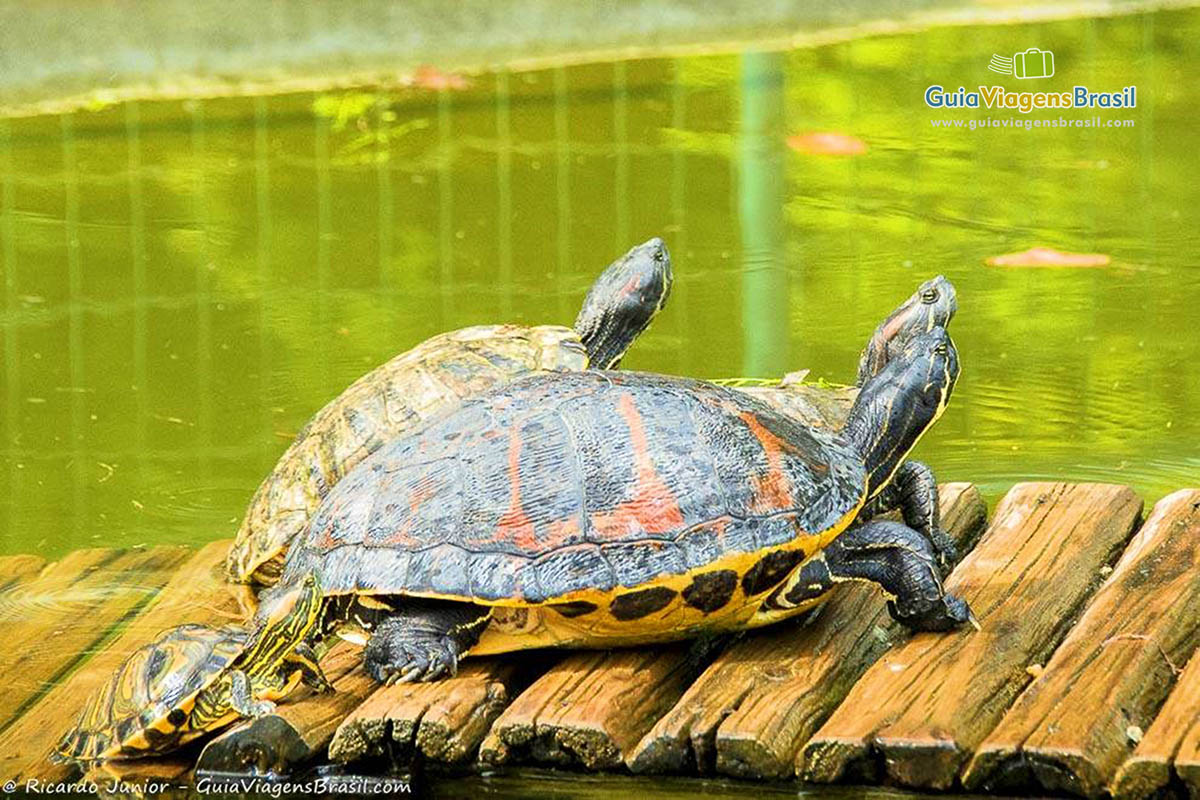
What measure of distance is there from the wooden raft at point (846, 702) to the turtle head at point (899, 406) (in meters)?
0.28

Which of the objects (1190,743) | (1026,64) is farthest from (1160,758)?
(1026,64)

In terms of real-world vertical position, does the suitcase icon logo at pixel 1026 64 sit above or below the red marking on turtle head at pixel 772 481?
above

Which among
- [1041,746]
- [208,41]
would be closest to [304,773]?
Result: [1041,746]

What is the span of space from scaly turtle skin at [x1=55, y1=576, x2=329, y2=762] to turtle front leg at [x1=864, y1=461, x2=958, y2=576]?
4.34 feet

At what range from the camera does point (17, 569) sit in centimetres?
475

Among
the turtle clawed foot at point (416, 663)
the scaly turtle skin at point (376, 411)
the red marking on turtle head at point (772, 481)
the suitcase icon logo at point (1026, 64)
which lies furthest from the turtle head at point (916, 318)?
the suitcase icon logo at point (1026, 64)

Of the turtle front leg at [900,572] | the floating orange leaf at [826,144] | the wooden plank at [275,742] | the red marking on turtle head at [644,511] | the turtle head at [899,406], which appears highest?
the floating orange leaf at [826,144]

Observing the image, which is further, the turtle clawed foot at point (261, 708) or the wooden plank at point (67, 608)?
the wooden plank at point (67, 608)

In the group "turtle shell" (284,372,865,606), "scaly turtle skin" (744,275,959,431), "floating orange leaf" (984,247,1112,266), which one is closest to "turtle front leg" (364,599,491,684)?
"turtle shell" (284,372,865,606)

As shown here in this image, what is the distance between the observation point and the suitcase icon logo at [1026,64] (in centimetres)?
963

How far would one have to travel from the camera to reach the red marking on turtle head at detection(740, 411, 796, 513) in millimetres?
3693

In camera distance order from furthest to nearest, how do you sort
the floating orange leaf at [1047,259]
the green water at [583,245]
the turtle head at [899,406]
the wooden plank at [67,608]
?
the floating orange leaf at [1047,259]
the green water at [583,245]
the wooden plank at [67,608]
the turtle head at [899,406]

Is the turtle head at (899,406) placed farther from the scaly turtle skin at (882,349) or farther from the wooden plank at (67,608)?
the wooden plank at (67,608)

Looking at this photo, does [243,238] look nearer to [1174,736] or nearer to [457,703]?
[457,703]
